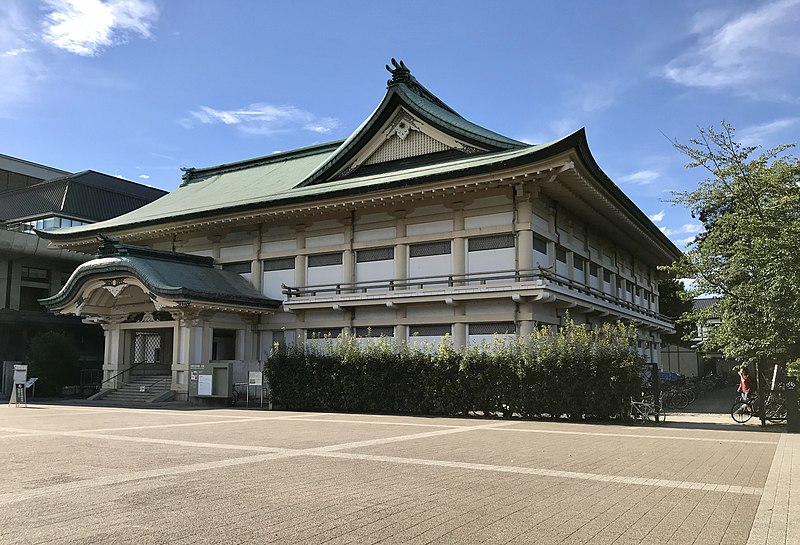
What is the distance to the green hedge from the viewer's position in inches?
766

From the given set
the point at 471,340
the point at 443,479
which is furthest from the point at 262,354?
the point at 443,479

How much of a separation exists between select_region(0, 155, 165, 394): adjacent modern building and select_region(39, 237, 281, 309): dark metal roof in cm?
1013

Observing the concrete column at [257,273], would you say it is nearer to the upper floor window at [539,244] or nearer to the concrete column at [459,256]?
the concrete column at [459,256]

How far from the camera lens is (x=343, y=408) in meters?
23.9

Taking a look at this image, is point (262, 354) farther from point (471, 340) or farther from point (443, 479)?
point (443, 479)

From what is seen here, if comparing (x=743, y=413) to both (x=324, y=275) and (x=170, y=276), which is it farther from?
(x=170, y=276)

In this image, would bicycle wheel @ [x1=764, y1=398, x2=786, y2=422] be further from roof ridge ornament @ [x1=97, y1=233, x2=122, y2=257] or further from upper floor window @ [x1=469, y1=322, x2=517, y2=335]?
roof ridge ornament @ [x1=97, y1=233, x2=122, y2=257]

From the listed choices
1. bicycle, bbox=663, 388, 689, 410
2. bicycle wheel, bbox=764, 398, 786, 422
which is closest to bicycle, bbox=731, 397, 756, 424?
bicycle wheel, bbox=764, 398, 786, 422

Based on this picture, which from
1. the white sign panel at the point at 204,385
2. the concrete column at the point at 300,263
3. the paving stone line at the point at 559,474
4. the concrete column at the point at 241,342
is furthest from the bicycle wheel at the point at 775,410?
the concrete column at the point at 241,342

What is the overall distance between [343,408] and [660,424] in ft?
35.0

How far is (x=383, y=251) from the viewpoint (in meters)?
29.0

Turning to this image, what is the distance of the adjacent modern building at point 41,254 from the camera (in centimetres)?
3962

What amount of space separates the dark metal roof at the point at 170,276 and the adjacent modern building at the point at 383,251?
8cm

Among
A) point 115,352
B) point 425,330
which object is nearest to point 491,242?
point 425,330
